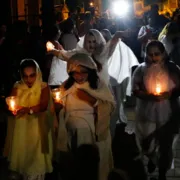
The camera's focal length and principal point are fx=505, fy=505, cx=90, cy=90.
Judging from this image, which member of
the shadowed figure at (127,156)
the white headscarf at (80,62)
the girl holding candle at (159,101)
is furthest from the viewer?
the shadowed figure at (127,156)

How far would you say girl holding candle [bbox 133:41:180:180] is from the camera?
A: 6.61m

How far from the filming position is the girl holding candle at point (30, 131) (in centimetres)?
611

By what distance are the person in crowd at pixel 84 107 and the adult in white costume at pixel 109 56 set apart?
66.4 inches

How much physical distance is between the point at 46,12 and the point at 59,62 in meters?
3.89

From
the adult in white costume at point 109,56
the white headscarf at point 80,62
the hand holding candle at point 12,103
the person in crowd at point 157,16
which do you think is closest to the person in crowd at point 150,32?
the person in crowd at point 157,16

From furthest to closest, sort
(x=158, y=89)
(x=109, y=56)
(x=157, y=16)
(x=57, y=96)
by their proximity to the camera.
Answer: (x=157, y=16) → (x=109, y=56) → (x=158, y=89) → (x=57, y=96)

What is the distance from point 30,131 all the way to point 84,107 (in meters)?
0.77

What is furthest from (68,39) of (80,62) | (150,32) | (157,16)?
(80,62)

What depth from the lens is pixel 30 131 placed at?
6.14 metres

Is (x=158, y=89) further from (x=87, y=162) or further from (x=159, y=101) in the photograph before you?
(x=87, y=162)

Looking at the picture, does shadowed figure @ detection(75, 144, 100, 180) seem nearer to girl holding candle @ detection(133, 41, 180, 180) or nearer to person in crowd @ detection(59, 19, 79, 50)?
girl holding candle @ detection(133, 41, 180, 180)

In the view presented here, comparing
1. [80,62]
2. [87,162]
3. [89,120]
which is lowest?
[87,162]

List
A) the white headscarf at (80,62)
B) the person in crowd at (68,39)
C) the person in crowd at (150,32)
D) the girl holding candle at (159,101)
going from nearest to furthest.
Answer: the white headscarf at (80,62)
the girl holding candle at (159,101)
the person in crowd at (68,39)
the person in crowd at (150,32)

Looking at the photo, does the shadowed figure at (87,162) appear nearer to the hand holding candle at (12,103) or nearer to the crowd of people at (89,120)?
the crowd of people at (89,120)
